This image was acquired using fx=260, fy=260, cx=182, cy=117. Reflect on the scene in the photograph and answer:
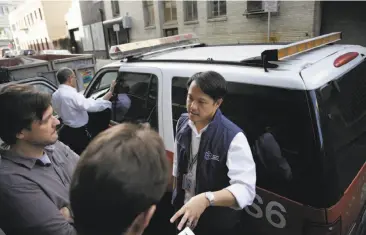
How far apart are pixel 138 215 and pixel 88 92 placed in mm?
3125

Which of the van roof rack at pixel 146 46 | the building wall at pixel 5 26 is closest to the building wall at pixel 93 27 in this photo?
the van roof rack at pixel 146 46

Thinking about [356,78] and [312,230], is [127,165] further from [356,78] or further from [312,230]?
[356,78]

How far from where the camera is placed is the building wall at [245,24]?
9719mm

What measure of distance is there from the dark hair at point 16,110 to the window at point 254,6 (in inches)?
440

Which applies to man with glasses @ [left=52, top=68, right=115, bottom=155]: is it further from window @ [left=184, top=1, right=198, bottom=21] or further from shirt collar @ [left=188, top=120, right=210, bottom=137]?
window @ [left=184, top=1, right=198, bottom=21]

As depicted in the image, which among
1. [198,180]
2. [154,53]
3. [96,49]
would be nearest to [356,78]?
[198,180]

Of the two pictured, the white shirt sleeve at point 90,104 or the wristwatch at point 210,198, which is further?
the white shirt sleeve at point 90,104

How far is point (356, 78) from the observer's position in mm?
1813

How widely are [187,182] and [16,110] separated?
3.45 feet

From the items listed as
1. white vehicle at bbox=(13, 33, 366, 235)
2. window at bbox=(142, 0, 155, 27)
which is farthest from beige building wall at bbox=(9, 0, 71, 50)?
white vehicle at bbox=(13, 33, 366, 235)

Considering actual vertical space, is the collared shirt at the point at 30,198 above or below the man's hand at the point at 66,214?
above

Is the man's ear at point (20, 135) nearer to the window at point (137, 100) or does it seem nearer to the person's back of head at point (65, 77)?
the window at point (137, 100)

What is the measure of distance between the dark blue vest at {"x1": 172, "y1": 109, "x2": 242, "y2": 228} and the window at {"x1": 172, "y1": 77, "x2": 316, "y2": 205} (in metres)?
0.22

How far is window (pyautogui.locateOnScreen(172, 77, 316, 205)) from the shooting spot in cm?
141
